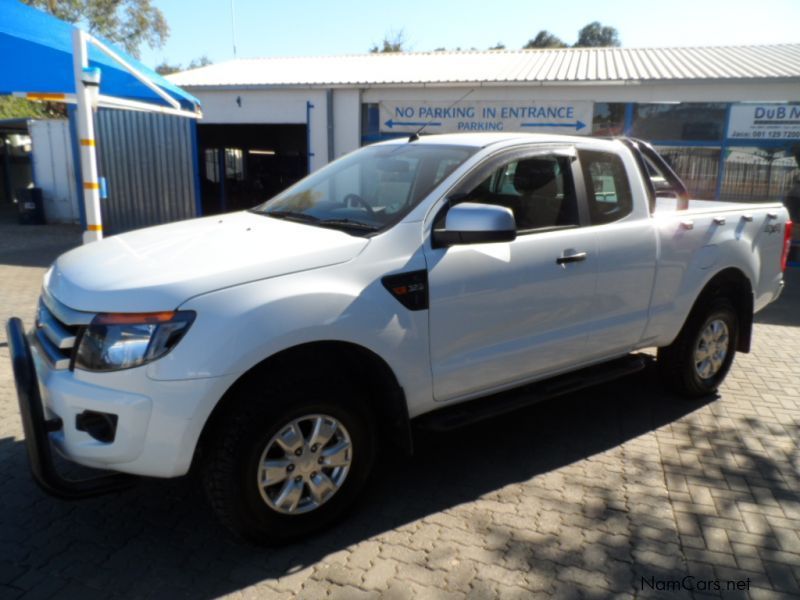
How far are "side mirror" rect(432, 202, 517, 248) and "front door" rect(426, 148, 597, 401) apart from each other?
75mm

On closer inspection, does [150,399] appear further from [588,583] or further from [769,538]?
[769,538]

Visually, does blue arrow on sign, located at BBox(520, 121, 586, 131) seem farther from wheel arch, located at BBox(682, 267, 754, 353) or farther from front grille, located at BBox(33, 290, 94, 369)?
front grille, located at BBox(33, 290, 94, 369)

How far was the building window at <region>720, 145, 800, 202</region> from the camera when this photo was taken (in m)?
11.0

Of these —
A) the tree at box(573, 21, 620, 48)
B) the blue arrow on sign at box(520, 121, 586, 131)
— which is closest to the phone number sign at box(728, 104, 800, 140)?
the blue arrow on sign at box(520, 121, 586, 131)

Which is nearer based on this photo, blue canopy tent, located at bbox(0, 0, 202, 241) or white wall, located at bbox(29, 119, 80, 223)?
blue canopy tent, located at bbox(0, 0, 202, 241)

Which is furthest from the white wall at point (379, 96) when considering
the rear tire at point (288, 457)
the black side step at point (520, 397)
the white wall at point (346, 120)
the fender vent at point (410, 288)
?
the rear tire at point (288, 457)

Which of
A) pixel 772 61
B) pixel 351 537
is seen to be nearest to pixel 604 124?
pixel 772 61

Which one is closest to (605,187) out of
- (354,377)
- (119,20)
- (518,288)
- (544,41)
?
(518,288)

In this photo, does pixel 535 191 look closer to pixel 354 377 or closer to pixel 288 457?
pixel 354 377

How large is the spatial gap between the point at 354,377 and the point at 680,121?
10375mm

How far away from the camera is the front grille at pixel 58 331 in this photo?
2578 mm

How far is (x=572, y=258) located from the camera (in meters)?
3.63

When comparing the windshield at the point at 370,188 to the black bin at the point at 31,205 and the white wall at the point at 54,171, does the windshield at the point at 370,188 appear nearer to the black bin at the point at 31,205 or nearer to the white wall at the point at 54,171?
the white wall at the point at 54,171

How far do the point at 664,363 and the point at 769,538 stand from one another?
5.97 feet
